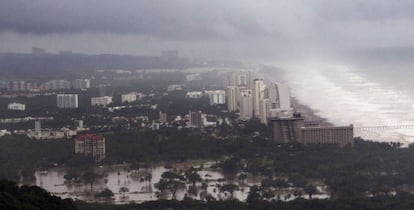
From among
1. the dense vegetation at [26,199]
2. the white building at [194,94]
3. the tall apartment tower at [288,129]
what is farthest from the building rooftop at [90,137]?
the dense vegetation at [26,199]

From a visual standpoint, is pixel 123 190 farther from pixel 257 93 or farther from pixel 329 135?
pixel 257 93

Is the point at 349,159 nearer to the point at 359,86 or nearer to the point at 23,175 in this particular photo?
the point at 23,175

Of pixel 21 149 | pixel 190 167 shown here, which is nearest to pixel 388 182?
pixel 190 167

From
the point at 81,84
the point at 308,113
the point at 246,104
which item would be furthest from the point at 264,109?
the point at 81,84

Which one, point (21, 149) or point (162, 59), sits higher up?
point (162, 59)

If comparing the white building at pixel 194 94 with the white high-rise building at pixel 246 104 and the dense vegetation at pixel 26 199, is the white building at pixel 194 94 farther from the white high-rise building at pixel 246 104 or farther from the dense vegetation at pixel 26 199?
the dense vegetation at pixel 26 199

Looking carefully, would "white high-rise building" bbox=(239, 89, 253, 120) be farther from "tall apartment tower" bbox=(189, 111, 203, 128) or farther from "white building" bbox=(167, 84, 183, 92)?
"white building" bbox=(167, 84, 183, 92)
